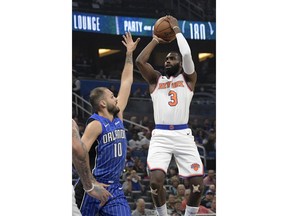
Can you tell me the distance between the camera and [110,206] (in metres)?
9.55

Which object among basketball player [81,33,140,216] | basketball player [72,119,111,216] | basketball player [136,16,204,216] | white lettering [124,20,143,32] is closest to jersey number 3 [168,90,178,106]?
basketball player [136,16,204,216]

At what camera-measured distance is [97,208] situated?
959cm

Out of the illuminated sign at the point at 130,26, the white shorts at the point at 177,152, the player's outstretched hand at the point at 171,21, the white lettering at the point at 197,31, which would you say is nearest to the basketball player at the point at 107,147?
the white shorts at the point at 177,152

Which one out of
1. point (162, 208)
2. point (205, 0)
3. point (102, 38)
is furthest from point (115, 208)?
point (205, 0)

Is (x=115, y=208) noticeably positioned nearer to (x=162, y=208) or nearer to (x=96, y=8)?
(x=162, y=208)

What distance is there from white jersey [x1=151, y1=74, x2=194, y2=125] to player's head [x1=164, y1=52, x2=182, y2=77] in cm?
6

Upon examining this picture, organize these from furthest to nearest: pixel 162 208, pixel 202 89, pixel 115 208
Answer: pixel 202 89 < pixel 162 208 < pixel 115 208

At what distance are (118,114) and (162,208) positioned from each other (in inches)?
51.3

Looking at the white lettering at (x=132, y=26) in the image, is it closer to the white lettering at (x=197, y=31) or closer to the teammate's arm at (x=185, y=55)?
the teammate's arm at (x=185, y=55)

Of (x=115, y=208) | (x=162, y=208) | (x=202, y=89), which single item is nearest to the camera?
(x=115, y=208)

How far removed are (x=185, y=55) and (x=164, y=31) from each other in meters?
0.41

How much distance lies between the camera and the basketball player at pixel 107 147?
9.60 meters

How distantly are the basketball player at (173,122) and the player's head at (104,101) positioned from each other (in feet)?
2.13

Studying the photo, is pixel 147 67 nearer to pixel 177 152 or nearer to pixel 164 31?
pixel 164 31
